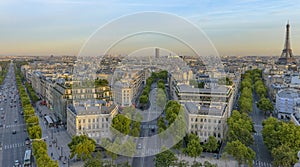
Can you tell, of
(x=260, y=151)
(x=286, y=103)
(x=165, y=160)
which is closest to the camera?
(x=165, y=160)

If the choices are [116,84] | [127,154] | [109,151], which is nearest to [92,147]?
[109,151]

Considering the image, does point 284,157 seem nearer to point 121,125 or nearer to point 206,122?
point 206,122

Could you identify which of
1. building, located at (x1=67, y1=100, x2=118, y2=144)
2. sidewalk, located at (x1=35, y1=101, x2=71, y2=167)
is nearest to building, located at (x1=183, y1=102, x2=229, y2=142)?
building, located at (x1=67, y1=100, x2=118, y2=144)

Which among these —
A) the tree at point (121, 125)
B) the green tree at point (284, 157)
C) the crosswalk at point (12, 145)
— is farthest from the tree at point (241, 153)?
the crosswalk at point (12, 145)

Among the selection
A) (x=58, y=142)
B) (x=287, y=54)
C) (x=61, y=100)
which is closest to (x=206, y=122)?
(x=58, y=142)

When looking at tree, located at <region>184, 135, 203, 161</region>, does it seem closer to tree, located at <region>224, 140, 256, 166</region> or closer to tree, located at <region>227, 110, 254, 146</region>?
tree, located at <region>224, 140, 256, 166</region>

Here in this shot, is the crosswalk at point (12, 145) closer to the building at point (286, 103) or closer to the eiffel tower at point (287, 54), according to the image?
the building at point (286, 103)

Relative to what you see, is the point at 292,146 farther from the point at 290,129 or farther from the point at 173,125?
the point at 173,125
